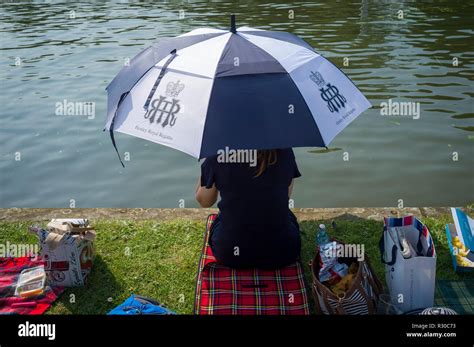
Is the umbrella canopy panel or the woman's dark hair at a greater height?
the umbrella canopy panel

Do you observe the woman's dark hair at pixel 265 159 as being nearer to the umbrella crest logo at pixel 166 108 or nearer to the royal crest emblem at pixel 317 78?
the royal crest emblem at pixel 317 78

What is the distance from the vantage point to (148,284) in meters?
4.67

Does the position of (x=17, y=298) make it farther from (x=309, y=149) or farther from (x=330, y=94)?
(x=309, y=149)

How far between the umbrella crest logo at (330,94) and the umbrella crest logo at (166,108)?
102 centimetres

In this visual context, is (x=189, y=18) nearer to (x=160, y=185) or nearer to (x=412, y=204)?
(x=160, y=185)

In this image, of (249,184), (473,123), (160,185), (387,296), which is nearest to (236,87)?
(249,184)

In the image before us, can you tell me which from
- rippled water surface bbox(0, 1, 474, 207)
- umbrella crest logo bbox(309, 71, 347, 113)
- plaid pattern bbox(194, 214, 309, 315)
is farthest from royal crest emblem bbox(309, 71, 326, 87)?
rippled water surface bbox(0, 1, 474, 207)

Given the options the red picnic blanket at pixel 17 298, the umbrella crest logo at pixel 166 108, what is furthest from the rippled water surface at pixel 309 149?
the umbrella crest logo at pixel 166 108

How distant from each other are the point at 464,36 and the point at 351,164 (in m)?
7.69

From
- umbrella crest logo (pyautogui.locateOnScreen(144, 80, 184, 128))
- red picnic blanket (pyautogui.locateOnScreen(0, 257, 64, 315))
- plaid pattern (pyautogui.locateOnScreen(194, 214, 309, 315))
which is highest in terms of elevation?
→ umbrella crest logo (pyautogui.locateOnScreen(144, 80, 184, 128))

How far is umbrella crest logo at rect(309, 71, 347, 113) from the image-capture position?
381 cm

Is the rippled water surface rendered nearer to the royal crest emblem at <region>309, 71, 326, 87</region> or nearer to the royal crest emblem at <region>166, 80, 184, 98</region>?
the royal crest emblem at <region>309, 71, 326, 87</region>

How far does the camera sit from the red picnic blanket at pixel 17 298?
4.34 metres

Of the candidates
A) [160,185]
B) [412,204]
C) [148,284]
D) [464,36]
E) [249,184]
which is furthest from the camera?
[464,36]
